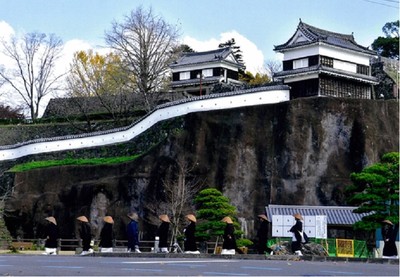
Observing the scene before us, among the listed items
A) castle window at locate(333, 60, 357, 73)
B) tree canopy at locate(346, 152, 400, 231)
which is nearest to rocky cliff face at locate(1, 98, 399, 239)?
castle window at locate(333, 60, 357, 73)

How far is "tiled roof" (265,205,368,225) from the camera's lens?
31.8 meters

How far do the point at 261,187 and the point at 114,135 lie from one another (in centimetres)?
993

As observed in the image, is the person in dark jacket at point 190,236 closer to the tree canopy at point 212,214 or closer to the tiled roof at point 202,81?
the tree canopy at point 212,214

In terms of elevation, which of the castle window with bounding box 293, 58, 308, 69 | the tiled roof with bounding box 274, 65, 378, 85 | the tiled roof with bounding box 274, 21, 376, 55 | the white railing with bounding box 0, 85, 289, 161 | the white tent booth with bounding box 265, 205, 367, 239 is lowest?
the white tent booth with bounding box 265, 205, 367, 239

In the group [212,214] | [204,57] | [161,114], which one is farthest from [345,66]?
[212,214]

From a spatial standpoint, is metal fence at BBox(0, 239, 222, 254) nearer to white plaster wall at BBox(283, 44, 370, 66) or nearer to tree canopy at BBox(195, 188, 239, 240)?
tree canopy at BBox(195, 188, 239, 240)

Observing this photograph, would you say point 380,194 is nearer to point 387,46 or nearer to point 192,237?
point 192,237

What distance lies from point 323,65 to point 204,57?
40.1ft

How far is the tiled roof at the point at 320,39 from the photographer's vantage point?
4059 centimetres

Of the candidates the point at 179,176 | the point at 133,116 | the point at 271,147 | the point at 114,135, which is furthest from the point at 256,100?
the point at 133,116

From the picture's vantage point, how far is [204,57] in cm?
5028

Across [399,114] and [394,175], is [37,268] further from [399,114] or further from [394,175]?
[399,114]

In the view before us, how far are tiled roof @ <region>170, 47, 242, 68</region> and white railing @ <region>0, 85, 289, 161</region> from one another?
11.3 m

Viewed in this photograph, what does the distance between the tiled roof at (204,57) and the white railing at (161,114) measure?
1127 cm
